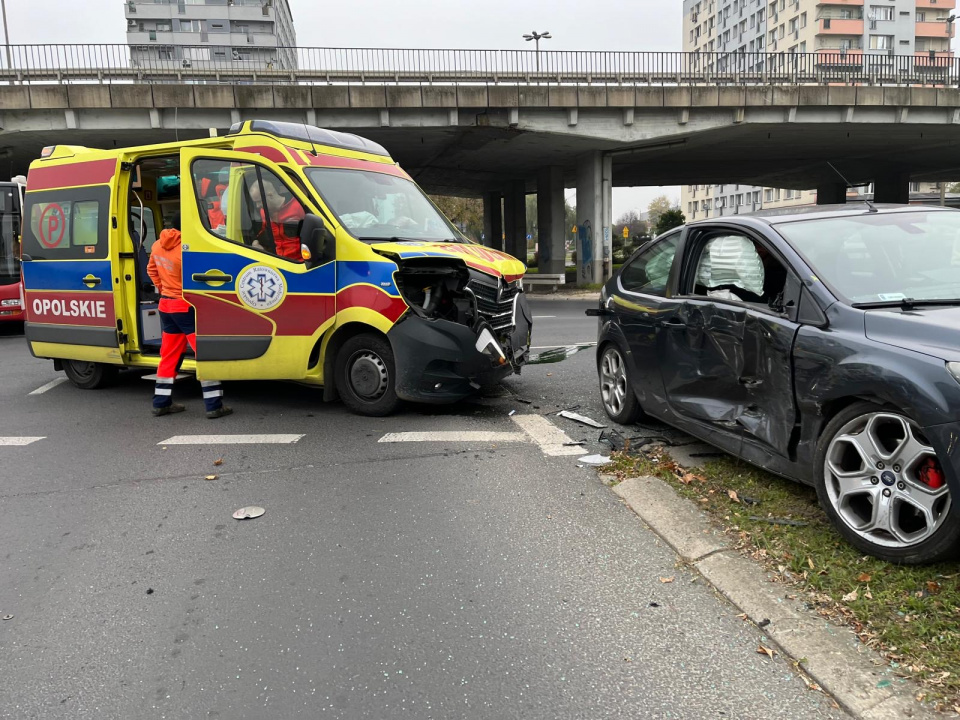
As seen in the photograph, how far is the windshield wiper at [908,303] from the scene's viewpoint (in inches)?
140

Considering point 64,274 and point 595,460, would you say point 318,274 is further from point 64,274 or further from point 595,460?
point 64,274

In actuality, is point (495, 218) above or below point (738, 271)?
above

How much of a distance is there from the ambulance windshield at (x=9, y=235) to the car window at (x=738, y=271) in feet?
51.8

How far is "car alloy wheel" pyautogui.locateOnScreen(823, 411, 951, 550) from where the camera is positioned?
3.09 m

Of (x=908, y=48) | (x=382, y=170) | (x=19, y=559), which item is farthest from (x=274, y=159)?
(x=908, y=48)

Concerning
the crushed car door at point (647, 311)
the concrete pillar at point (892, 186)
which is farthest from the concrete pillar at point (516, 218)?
the crushed car door at point (647, 311)

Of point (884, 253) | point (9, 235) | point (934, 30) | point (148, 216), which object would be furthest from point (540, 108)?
point (934, 30)

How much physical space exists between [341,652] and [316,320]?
4071 mm

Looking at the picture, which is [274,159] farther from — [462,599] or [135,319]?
[462,599]

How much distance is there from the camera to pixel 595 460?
17.4 ft

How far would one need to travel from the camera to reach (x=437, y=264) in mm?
6312

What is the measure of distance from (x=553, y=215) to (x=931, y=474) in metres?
33.1

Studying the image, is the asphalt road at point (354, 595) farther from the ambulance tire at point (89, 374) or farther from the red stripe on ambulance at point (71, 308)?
the ambulance tire at point (89, 374)

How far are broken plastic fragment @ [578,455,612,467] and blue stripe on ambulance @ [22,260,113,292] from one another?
17.6 feet
